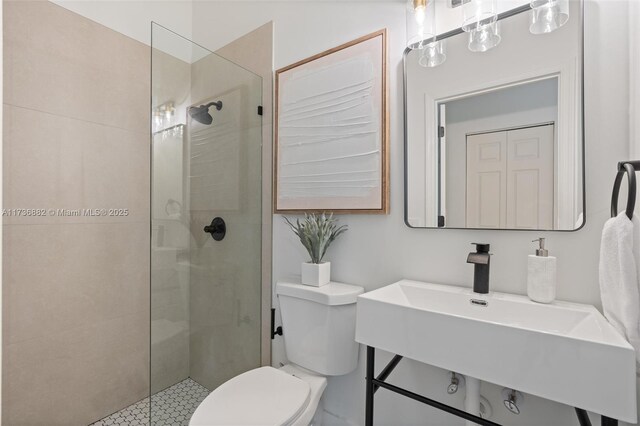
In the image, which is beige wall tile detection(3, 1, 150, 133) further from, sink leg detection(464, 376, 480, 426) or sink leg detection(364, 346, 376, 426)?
sink leg detection(464, 376, 480, 426)

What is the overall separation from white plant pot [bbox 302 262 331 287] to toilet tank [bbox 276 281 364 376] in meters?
0.03

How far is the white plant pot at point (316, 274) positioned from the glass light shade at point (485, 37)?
1.05 metres

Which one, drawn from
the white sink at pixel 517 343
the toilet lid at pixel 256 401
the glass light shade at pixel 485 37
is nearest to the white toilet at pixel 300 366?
the toilet lid at pixel 256 401

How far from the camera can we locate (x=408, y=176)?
4.49 ft

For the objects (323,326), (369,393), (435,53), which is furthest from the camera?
(323,326)

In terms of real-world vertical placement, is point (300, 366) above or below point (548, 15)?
below

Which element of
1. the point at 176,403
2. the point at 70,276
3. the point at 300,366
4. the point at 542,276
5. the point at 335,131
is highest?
the point at 335,131

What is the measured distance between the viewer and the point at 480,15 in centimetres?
114

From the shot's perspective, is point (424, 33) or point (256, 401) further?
point (424, 33)

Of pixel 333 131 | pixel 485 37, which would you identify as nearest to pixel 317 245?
pixel 333 131

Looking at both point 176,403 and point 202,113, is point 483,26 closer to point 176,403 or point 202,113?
point 202,113

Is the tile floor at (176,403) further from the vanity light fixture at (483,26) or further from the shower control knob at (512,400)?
the vanity light fixture at (483,26)

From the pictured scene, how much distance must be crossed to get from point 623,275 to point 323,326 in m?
0.99

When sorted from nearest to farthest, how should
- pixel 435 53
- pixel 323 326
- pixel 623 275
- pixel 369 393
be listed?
pixel 623 275 → pixel 369 393 → pixel 435 53 → pixel 323 326
